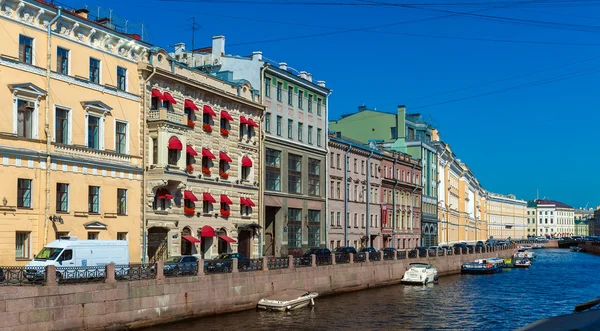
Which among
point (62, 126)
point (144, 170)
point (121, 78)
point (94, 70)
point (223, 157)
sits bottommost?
point (144, 170)

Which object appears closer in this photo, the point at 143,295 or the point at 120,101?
the point at 143,295

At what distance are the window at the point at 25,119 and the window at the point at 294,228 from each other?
25.6 meters

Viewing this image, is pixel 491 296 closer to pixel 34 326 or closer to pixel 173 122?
pixel 173 122

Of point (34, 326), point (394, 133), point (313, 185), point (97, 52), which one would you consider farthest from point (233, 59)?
point (394, 133)

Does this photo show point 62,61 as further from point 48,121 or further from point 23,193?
point 23,193

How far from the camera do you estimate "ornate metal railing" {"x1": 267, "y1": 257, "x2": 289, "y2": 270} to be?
38125mm

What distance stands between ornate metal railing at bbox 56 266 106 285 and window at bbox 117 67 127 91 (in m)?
13.7

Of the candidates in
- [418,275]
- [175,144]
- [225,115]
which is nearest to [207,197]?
[175,144]

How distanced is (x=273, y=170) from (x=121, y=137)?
16661 millimetres

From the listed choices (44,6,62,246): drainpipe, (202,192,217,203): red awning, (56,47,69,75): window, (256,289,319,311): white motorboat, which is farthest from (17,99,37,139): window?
(202,192,217,203): red awning

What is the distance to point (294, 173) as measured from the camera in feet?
184

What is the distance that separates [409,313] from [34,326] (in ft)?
61.5

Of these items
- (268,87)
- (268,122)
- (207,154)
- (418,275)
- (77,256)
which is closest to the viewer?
(77,256)

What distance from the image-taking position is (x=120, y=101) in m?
38.2
